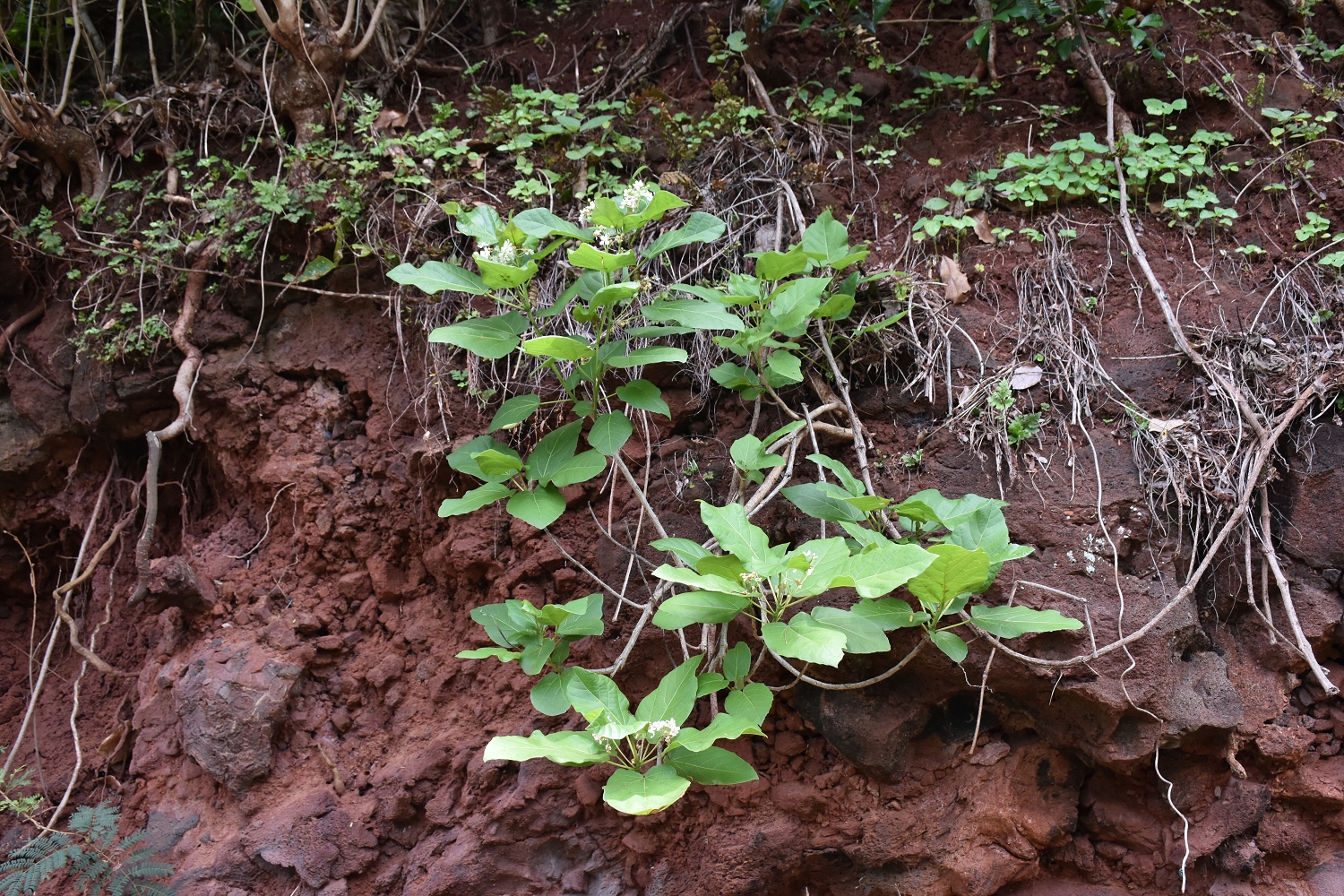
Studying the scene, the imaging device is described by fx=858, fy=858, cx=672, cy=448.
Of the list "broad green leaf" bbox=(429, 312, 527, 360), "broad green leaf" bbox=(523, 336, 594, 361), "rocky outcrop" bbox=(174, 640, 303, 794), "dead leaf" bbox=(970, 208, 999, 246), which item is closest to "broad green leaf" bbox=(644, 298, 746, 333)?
"broad green leaf" bbox=(523, 336, 594, 361)

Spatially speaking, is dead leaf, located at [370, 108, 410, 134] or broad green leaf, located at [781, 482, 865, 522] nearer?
broad green leaf, located at [781, 482, 865, 522]

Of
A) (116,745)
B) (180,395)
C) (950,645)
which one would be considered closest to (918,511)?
(950,645)

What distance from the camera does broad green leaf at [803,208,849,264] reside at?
9.32 ft

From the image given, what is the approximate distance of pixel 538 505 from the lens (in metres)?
2.47

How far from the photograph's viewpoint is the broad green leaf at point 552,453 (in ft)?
8.38

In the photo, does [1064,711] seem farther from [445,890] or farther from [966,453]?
[445,890]

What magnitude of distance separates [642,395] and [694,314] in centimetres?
31

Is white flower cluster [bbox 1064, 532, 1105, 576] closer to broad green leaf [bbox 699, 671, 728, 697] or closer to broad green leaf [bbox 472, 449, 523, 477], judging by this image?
broad green leaf [bbox 699, 671, 728, 697]

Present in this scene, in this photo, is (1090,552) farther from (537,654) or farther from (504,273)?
(504,273)

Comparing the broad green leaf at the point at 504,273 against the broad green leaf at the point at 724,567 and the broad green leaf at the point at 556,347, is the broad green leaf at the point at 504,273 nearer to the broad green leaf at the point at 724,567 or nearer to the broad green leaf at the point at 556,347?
the broad green leaf at the point at 556,347

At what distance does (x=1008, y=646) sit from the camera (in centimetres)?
251

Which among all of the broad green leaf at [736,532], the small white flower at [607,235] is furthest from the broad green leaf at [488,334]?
the broad green leaf at [736,532]

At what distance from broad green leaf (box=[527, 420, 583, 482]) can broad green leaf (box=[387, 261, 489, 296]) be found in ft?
1.55

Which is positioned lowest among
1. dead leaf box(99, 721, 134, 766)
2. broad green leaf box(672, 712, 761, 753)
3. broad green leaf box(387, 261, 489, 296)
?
dead leaf box(99, 721, 134, 766)
